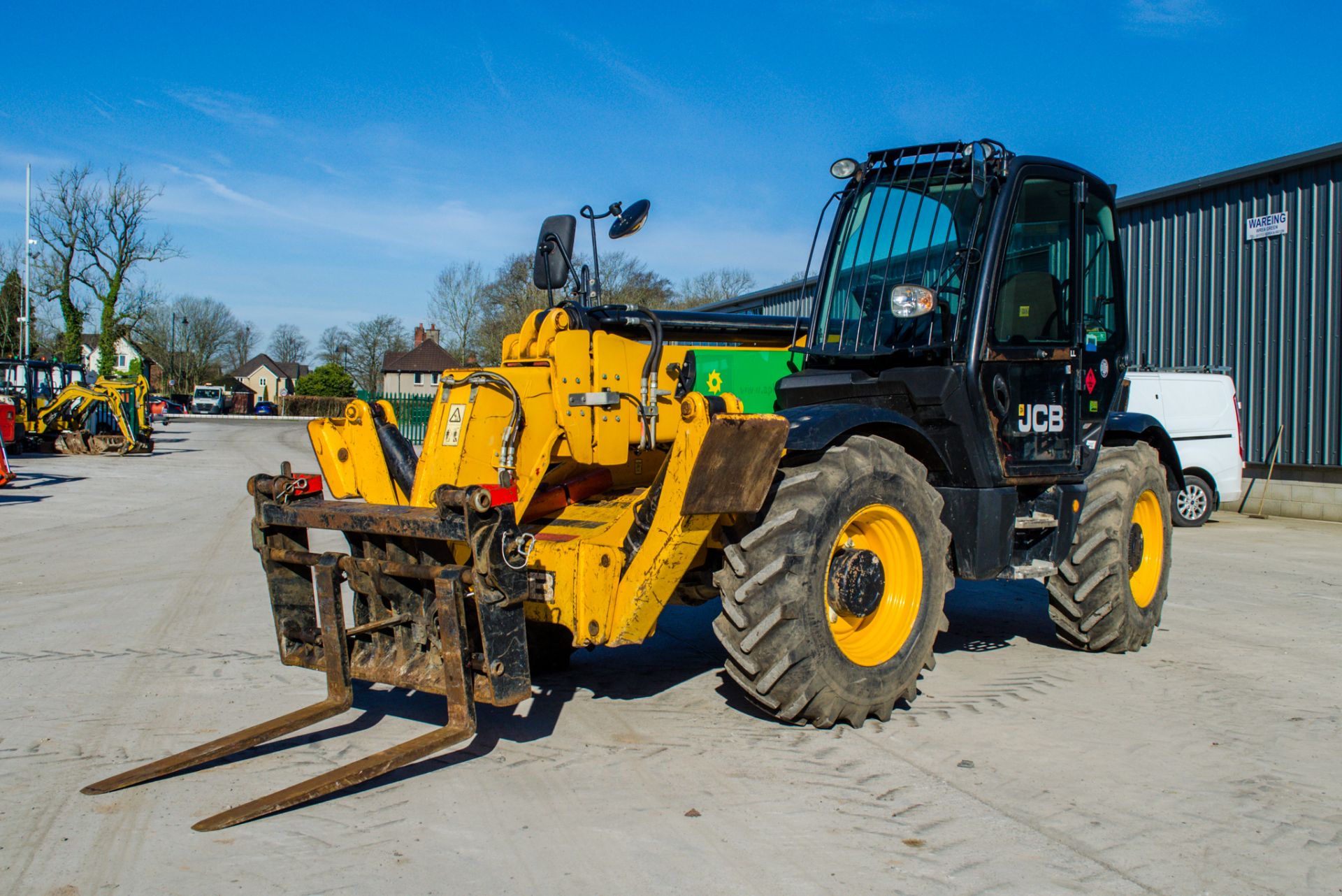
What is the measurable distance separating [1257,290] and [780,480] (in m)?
14.0

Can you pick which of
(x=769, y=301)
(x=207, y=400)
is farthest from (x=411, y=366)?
(x=769, y=301)

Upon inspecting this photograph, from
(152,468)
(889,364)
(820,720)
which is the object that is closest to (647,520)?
(820,720)

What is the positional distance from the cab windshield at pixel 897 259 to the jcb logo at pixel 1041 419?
2.21 feet

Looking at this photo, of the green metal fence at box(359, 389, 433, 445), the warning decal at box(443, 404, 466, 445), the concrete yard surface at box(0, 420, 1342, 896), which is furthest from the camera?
the green metal fence at box(359, 389, 433, 445)

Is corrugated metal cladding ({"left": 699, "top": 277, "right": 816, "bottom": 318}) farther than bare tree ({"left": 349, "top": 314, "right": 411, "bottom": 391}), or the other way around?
bare tree ({"left": 349, "top": 314, "right": 411, "bottom": 391})

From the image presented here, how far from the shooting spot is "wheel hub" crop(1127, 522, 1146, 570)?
652 centimetres

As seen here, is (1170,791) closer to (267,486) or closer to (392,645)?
(392,645)

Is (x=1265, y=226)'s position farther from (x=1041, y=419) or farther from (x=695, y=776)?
(x=695, y=776)

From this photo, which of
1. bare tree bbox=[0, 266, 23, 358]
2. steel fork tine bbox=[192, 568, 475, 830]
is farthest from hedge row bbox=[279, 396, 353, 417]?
steel fork tine bbox=[192, 568, 475, 830]

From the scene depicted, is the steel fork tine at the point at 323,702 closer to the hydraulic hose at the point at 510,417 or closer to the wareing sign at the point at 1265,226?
the hydraulic hose at the point at 510,417

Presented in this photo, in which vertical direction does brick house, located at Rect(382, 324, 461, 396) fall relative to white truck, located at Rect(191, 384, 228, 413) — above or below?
above

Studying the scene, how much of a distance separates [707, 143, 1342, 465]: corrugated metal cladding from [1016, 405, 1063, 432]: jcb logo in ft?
35.9

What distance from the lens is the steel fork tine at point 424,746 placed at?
3637 millimetres

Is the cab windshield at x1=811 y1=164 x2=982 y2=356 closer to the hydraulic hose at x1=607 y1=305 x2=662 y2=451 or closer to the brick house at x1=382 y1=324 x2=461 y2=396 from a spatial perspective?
the hydraulic hose at x1=607 y1=305 x2=662 y2=451
